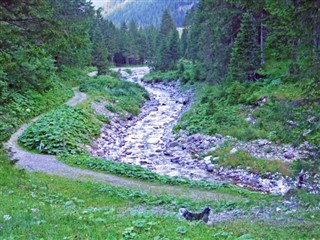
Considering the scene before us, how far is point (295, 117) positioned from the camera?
10273mm

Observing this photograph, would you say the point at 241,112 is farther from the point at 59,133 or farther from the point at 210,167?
the point at 59,133

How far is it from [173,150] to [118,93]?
22.0 meters

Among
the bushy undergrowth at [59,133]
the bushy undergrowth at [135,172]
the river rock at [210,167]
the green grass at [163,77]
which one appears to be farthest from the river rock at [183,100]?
the bushy undergrowth at [135,172]

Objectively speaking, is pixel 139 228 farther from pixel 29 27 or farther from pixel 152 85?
Answer: pixel 152 85

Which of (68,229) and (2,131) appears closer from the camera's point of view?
(68,229)

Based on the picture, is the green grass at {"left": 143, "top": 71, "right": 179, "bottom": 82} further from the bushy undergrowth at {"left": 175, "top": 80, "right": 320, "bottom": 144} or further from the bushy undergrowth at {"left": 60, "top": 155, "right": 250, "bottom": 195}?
the bushy undergrowth at {"left": 60, "top": 155, "right": 250, "bottom": 195}

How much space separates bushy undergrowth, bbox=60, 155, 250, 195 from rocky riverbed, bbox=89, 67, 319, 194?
217 cm

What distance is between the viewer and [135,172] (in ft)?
62.3

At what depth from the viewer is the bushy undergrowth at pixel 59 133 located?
23234mm

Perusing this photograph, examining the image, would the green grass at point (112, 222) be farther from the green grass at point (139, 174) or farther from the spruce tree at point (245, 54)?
the spruce tree at point (245, 54)

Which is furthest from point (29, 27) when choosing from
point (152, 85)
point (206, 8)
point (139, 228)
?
point (152, 85)

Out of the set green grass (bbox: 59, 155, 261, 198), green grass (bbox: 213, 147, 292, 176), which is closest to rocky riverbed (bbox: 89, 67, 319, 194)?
green grass (bbox: 213, 147, 292, 176)

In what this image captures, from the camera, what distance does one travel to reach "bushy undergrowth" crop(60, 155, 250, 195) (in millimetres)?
17281

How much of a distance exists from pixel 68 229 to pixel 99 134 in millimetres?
22364
